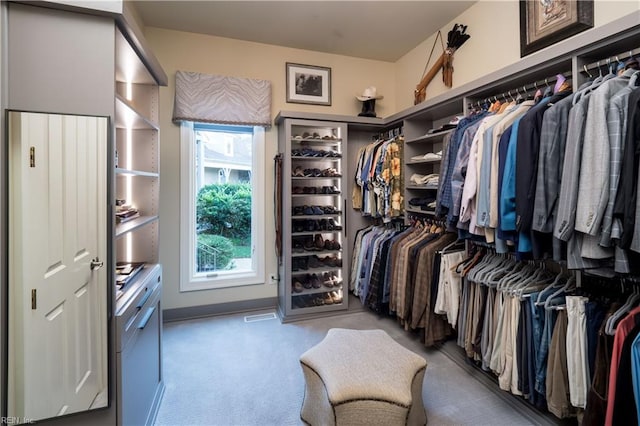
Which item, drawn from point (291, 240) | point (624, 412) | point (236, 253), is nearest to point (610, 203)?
point (624, 412)

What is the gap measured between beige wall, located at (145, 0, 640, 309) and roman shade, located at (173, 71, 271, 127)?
0.41ft

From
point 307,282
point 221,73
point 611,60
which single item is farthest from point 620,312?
point 221,73

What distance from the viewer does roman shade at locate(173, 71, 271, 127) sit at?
2.88 m

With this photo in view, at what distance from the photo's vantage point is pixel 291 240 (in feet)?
10.0

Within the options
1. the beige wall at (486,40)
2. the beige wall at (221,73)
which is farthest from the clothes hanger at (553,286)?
the beige wall at (221,73)

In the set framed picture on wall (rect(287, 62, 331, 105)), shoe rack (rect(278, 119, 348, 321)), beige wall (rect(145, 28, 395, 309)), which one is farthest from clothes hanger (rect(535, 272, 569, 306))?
framed picture on wall (rect(287, 62, 331, 105))

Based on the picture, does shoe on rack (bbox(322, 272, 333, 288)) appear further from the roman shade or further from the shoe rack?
the roman shade

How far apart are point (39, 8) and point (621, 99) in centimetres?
227

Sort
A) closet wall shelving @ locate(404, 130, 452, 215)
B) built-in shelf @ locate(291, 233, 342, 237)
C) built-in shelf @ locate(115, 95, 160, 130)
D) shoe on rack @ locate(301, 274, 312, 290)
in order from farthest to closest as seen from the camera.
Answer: shoe on rack @ locate(301, 274, 312, 290) → built-in shelf @ locate(291, 233, 342, 237) → closet wall shelving @ locate(404, 130, 452, 215) → built-in shelf @ locate(115, 95, 160, 130)

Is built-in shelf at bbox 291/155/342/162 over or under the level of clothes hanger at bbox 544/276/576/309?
over

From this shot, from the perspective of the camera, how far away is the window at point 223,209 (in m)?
3.06

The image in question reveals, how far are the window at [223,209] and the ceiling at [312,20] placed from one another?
0.93 m

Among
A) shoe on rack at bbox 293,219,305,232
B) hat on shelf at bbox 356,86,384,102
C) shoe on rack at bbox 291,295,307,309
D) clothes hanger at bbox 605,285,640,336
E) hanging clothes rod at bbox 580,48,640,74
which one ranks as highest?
hat on shelf at bbox 356,86,384,102

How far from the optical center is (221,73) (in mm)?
3057
